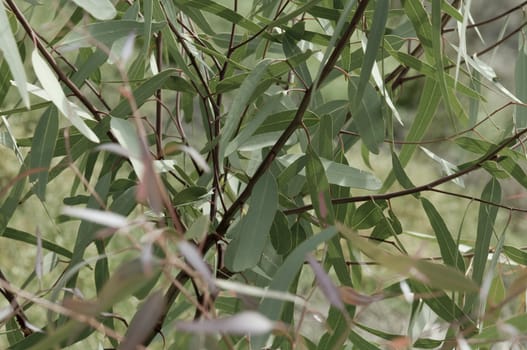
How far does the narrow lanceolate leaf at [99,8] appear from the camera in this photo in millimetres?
641

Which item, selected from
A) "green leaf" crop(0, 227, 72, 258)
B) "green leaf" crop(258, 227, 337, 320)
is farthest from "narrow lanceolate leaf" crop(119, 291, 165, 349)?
"green leaf" crop(0, 227, 72, 258)

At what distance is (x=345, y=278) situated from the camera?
71 cm

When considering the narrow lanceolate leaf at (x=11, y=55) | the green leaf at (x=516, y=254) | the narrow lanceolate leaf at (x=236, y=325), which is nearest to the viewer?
the narrow lanceolate leaf at (x=236, y=325)

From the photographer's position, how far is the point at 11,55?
0.59 meters

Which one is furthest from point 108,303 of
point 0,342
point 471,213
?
point 471,213

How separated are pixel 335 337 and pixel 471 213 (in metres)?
2.64

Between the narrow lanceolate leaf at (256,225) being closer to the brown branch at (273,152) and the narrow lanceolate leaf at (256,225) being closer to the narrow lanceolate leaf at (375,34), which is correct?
the brown branch at (273,152)

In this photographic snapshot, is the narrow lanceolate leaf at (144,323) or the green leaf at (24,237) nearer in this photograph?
the narrow lanceolate leaf at (144,323)

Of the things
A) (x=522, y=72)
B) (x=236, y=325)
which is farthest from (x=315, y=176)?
(x=236, y=325)

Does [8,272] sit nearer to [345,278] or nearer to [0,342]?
[0,342]

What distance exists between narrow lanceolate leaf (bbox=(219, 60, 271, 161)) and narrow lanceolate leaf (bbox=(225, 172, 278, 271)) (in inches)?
2.0

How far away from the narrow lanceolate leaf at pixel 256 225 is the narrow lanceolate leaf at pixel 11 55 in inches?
7.7

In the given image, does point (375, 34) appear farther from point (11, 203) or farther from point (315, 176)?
point (11, 203)

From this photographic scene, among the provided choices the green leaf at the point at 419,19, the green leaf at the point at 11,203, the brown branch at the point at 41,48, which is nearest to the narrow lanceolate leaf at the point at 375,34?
the green leaf at the point at 419,19
